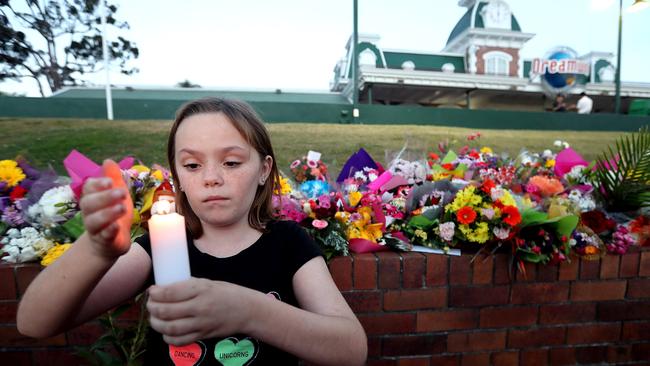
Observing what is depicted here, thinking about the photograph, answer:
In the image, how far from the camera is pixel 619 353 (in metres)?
1.75

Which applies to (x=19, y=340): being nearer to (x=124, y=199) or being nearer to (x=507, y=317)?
(x=124, y=199)

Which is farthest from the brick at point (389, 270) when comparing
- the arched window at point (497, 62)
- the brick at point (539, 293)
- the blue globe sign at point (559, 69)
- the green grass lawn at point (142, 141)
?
the arched window at point (497, 62)

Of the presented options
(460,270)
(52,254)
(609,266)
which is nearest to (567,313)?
(609,266)

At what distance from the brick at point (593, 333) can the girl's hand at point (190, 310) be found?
1861 millimetres

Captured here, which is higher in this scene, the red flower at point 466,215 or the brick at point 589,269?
the red flower at point 466,215

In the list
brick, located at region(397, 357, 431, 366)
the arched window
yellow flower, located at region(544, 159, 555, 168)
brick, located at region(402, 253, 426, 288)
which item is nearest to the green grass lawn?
yellow flower, located at region(544, 159, 555, 168)

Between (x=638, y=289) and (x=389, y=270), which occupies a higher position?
(x=389, y=270)

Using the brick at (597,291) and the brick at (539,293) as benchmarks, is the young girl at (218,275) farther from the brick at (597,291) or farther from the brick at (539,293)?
the brick at (597,291)

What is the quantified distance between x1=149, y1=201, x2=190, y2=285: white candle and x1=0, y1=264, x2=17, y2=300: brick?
51.8 inches

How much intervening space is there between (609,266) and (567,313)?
32cm

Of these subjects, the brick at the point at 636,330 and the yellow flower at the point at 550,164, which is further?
the yellow flower at the point at 550,164

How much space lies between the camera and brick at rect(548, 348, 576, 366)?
168 centimetres

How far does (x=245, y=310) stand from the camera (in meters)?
0.59

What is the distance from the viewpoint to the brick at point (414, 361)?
61.3 inches
